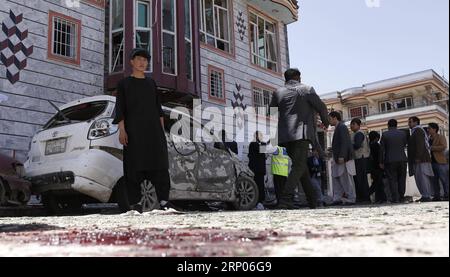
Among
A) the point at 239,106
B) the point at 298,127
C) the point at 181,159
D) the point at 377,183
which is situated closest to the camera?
the point at 298,127

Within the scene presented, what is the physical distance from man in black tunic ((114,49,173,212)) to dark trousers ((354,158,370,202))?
527 centimetres

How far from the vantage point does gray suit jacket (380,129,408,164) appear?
8.81 m

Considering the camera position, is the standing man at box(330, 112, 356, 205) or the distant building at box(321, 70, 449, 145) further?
the distant building at box(321, 70, 449, 145)

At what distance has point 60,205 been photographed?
275 inches

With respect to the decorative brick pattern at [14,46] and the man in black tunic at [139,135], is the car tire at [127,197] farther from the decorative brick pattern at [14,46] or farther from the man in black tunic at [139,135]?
the decorative brick pattern at [14,46]

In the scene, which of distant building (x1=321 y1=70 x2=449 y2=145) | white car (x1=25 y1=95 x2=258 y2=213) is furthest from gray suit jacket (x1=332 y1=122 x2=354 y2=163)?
distant building (x1=321 y1=70 x2=449 y2=145)

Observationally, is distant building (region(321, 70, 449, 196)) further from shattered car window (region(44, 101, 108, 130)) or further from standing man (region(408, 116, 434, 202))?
shattered car window (region(44, 101, 108, 130))

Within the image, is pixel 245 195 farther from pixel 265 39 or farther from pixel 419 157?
pixel 265 39

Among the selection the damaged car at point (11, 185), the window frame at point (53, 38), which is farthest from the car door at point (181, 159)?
the window frame at point (53, 38)

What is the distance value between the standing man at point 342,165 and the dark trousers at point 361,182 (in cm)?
32

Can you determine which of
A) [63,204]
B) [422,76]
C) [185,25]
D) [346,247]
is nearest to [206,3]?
[185,25]

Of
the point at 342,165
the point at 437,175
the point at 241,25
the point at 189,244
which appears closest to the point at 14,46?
the point at 342,165

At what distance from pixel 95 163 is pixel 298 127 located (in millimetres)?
2609
